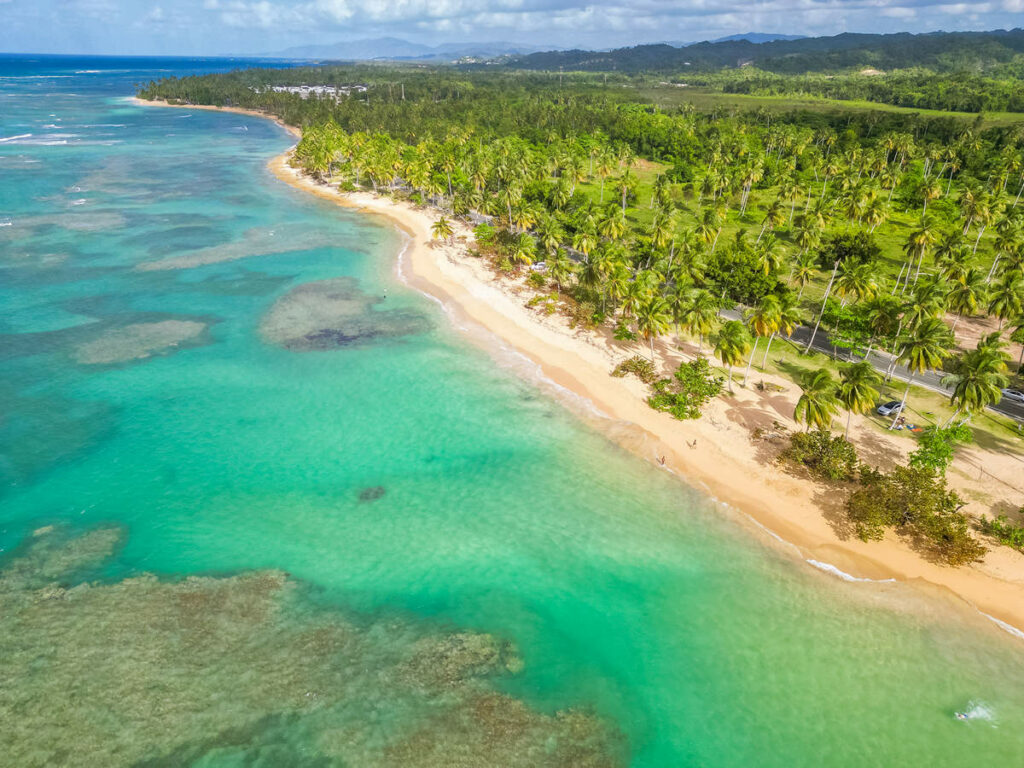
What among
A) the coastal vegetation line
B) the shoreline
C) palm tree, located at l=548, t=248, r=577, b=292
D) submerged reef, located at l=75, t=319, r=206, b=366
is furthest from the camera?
palm tree, located at l=548, t=248, r=577, b=292

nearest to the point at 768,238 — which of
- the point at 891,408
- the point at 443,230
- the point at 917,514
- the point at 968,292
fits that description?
the point at 968,292

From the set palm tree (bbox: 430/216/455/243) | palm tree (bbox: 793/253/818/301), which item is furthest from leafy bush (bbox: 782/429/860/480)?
palm tree (bbox: 430/216/455/243)

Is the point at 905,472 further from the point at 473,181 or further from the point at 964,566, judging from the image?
the point at 473,181

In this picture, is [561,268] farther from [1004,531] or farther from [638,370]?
[1004,531]

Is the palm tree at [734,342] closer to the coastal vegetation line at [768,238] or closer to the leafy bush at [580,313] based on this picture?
the coastal vegetation line at [768,238]

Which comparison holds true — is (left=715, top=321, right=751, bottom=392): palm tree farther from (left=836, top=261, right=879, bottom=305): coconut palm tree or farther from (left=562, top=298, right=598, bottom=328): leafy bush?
(left=562, top=298, right=598, bottom=328): leafy bush

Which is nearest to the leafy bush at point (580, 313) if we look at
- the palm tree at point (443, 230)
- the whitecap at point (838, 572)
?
the palm tree at point (443, 230)
